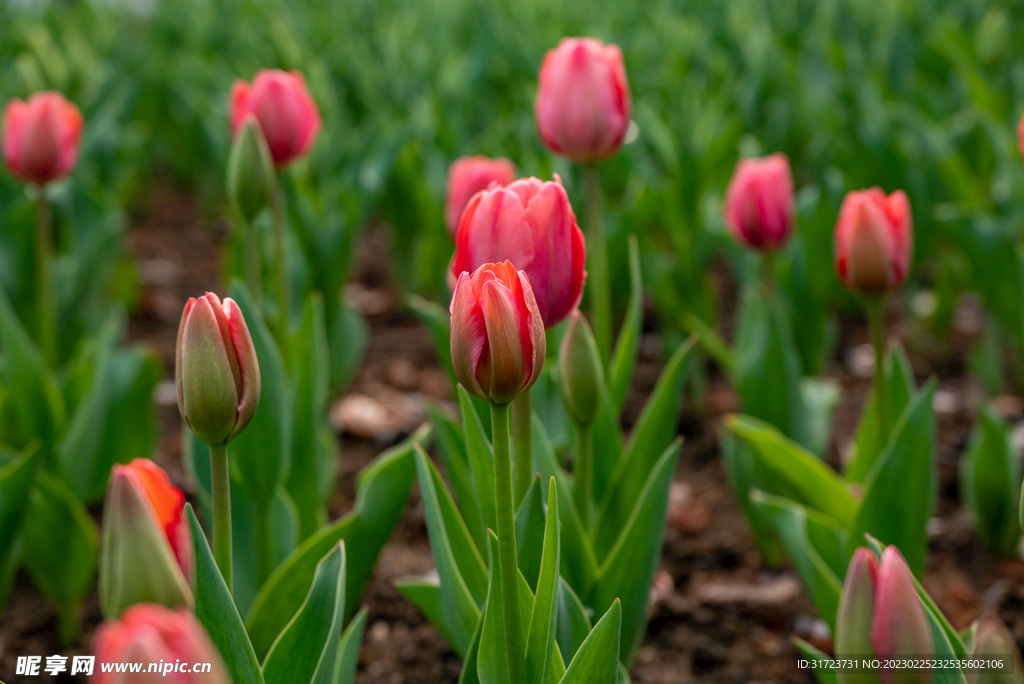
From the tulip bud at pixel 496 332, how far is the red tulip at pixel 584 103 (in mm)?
638

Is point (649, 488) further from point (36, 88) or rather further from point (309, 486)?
point (36, 88)

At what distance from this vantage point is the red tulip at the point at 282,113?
1546 mm

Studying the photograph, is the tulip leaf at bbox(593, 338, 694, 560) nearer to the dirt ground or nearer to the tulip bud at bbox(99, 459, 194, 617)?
the dirt ground

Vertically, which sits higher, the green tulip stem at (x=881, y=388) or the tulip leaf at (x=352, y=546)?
the green tulip stem at (x=881, y=388)

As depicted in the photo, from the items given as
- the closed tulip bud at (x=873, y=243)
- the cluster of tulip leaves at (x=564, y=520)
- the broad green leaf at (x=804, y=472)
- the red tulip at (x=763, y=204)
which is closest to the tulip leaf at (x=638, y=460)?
the cluster of tulip leaves at (x=564, y=520)

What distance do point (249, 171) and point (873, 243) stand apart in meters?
0.83

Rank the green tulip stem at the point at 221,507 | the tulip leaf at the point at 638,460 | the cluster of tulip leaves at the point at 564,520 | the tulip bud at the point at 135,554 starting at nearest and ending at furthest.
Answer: the tulip bud at the point at 135,554 → the green tulip stem at the point at 221,507 → the cluster of tulip leaves at the point at 564,520 → the tulip leaf at the point at 638,460

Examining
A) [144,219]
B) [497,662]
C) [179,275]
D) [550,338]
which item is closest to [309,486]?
[550,338]

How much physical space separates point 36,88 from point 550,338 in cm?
258

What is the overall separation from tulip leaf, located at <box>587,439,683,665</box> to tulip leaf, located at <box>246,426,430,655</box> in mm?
244

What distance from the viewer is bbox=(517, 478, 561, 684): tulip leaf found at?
0.75 m

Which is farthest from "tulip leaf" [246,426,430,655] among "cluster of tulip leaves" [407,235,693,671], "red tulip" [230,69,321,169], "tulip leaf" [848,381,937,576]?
"red tulip" [230,69,321,169]

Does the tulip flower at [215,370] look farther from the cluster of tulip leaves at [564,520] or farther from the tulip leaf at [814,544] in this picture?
the tulip leaf at [814,544]

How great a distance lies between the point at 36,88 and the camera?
315cm
